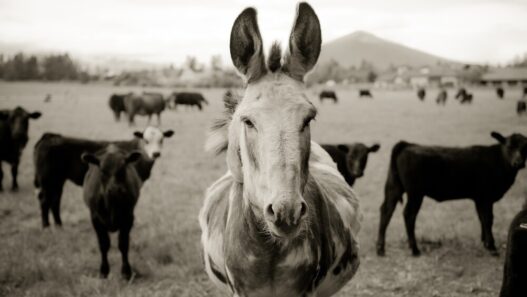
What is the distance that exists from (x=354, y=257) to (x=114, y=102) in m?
25.1

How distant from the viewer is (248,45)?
238cm

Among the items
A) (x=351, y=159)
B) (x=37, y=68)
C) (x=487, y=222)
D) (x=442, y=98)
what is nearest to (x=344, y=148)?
(x=351, y=159)

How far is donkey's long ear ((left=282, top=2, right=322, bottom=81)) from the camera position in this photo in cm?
237

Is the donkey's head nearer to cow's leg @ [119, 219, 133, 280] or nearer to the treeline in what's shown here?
cow's leg @ [119, 219, 133, 280]

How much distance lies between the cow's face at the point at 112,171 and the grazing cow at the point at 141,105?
61.6 feet

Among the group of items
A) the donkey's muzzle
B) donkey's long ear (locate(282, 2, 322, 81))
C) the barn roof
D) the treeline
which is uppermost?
the barn roof

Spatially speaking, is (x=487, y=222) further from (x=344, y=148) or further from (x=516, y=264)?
(x=516, y=264)

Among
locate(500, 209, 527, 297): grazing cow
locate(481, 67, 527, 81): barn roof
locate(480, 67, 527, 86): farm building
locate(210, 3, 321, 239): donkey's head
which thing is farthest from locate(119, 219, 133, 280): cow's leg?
locate(481, 67, 527, 81): barn roof

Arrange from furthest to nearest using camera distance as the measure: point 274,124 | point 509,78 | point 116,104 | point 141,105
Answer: point 509,78
point 116,104
point 141,105
point 274,124

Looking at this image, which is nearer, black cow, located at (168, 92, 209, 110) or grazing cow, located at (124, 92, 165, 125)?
grazing cow, located at (124, 92, 165, 125)

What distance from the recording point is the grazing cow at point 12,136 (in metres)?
10.3

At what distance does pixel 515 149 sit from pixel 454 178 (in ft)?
4.31

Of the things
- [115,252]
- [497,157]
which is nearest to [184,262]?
[115,252]

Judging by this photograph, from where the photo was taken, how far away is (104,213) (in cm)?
584
